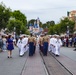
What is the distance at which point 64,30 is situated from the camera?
89188 millimetres

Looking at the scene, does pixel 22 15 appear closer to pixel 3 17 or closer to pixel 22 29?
pixel 22 29

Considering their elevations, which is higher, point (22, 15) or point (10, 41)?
point (22, 15)

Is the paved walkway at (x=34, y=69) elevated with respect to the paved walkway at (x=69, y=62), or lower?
lower

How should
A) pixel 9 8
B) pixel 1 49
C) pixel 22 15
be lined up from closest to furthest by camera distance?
1. pixel 1 49
2. pixel 9 8
3. pixel 22 15

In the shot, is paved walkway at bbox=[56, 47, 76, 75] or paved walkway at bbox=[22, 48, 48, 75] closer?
paved walkway at bbox=[22, 48, 48, 75]

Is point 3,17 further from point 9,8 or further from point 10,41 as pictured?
point 10,41

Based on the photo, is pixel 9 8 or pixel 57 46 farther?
pixel 9 8

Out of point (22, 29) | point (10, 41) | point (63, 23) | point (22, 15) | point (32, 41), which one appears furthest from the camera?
point (22, 15)

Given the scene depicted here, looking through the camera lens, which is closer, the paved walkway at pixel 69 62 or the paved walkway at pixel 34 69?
the paved walkway at pixel 34 69

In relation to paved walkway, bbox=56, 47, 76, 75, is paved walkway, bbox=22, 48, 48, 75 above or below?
below

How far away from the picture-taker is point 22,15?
120188mm

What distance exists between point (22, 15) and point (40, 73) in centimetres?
10715

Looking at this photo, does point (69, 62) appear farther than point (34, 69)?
Yes

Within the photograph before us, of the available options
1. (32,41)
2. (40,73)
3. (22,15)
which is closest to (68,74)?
(40,73)
